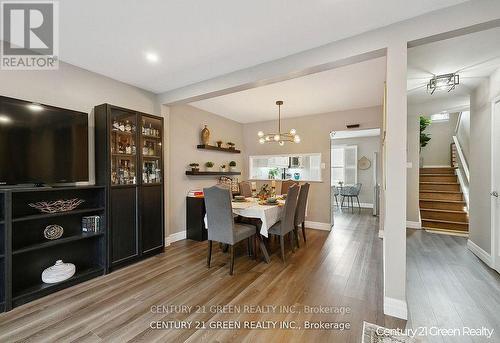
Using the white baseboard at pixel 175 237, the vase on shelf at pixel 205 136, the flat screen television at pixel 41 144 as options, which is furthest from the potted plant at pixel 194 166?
the flat screen television at pixel 41 144

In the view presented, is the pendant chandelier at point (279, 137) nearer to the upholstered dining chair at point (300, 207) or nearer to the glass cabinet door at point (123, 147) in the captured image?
the upholstered dining chair at point (300, 207)

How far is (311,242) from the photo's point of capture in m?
3.84

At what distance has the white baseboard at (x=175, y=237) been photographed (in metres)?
3.76

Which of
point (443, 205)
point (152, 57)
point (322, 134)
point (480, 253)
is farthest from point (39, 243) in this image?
point (443, 205)

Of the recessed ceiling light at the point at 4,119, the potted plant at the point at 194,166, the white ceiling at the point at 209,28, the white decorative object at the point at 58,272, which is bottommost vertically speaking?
the white decorative object at the point at 58,272

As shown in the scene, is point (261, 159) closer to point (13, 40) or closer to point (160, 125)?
point (160, 125)

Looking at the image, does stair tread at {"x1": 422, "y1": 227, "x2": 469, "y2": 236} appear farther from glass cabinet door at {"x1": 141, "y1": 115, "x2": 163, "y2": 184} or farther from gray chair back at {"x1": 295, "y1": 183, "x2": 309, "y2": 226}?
glass cabinet door at {"x1": 141, "y1": 115, "x2": 163, "y2": 184}

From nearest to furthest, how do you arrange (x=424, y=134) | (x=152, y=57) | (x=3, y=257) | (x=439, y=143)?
(x=3, y=257) → (x=152, y=57) → (x=424, y=134) → (x=439, y=143)

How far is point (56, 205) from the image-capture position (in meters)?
2.37

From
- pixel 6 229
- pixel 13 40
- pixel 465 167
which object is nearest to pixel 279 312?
pixel 6 229

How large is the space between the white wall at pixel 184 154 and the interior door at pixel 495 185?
4.58 m

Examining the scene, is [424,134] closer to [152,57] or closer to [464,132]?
[464,132]

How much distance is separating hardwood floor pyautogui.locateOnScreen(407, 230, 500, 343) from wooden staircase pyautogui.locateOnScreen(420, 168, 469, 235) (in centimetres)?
131

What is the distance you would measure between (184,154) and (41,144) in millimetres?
2160
